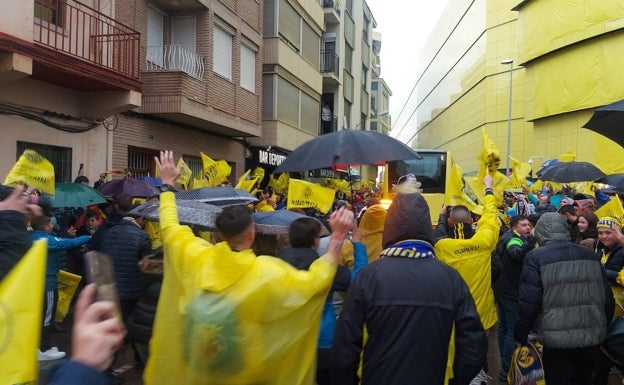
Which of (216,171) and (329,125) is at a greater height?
(329,125)

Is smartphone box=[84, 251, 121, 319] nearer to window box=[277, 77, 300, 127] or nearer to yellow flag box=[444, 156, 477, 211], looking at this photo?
yellow flag box=[444, 156, 477, 211]

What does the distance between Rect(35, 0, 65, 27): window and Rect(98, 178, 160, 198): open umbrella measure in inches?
148

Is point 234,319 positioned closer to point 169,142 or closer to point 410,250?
point 410,250

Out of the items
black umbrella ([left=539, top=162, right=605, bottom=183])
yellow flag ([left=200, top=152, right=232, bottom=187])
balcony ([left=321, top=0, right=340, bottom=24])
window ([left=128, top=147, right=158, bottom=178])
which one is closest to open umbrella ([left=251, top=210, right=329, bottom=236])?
yellow flag ([left=200, top=152, right=232, bottom=187])

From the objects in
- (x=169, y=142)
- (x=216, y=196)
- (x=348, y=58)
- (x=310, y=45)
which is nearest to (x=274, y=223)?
(x=216, y=196)

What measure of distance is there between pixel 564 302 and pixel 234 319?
2.99 metres

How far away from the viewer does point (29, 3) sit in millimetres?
9383

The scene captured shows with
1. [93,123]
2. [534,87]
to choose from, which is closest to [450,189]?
[93,123]

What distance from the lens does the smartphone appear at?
1899mm

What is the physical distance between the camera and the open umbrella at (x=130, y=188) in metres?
8.48

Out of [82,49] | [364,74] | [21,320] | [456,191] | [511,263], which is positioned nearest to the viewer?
[21,320]

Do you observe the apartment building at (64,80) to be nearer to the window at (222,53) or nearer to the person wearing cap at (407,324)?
the window at (222,53)

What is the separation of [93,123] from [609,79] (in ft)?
87.7

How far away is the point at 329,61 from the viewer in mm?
31469
